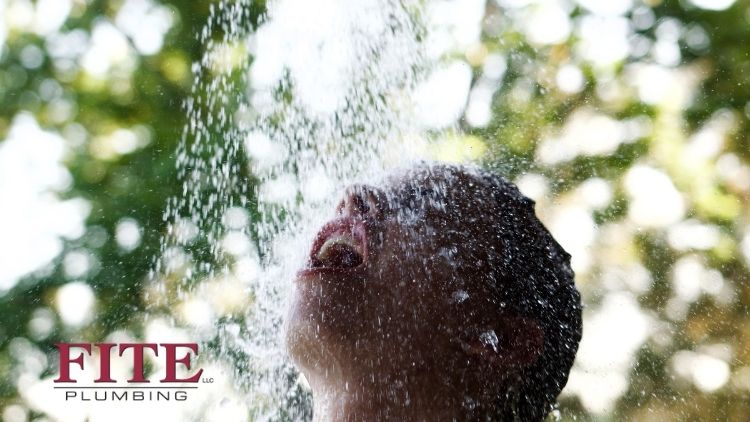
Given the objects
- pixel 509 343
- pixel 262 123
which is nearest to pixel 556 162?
pixel 262 123

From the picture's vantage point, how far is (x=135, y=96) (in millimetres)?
4125

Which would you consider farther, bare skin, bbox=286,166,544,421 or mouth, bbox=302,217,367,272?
mouth, bbox=302,217,367,272

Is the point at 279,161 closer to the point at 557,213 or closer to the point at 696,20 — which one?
the point at 557,213

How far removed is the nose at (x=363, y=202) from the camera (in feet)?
4.59

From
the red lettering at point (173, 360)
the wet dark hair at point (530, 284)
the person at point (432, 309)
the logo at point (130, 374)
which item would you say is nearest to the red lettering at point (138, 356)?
the logo at point (130, 374)

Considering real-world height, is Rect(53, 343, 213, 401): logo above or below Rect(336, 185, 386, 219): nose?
below

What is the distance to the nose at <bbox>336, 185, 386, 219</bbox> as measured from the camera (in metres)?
1.40

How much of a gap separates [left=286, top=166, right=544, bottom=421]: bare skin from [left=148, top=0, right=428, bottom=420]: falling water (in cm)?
140

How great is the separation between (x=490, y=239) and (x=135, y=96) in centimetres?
325

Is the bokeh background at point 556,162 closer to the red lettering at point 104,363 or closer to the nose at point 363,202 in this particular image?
the red lettering at point 104,363

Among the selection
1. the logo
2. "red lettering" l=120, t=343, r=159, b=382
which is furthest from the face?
"red lettering" l=120, t=343, r=159, b=382

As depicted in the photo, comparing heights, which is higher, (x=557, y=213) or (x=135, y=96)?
(x=135, y=96)

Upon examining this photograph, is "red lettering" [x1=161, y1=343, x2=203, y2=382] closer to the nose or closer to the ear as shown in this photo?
the nose

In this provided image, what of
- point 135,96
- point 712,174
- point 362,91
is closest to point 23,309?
point 135,96
